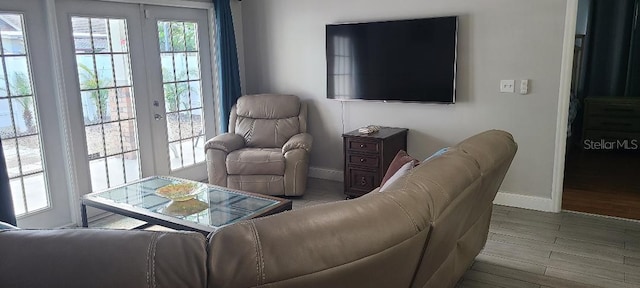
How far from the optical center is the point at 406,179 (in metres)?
1.68

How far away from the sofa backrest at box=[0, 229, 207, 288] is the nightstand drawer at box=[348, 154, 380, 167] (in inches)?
130

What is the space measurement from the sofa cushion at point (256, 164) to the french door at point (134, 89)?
0.82m

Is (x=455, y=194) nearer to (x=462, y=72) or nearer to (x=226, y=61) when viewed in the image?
(x=462, y=72)

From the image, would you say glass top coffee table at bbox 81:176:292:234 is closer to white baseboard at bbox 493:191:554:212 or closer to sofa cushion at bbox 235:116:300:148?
sofa cushion at bbox 235:116:300:148

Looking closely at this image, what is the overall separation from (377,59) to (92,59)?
8.27ft

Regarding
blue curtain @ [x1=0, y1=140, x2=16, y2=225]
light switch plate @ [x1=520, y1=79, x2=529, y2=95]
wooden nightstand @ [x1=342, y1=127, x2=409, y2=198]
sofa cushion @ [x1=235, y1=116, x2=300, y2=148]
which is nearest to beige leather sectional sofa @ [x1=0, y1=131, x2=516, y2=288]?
blue curtain @ [x1=0, y1=140, x2=16, y2=225]

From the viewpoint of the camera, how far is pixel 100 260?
1048mm

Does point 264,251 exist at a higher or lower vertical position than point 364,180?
higher

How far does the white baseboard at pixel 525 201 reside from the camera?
4113 millimetres

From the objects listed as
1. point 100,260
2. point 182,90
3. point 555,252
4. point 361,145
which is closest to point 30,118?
point 182,90

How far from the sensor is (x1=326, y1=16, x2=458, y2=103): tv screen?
14.0 ft

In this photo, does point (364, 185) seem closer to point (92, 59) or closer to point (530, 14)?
point (530, 14)

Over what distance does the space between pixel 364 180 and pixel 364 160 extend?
0.19 m

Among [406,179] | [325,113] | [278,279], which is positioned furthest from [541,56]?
[278,279]
